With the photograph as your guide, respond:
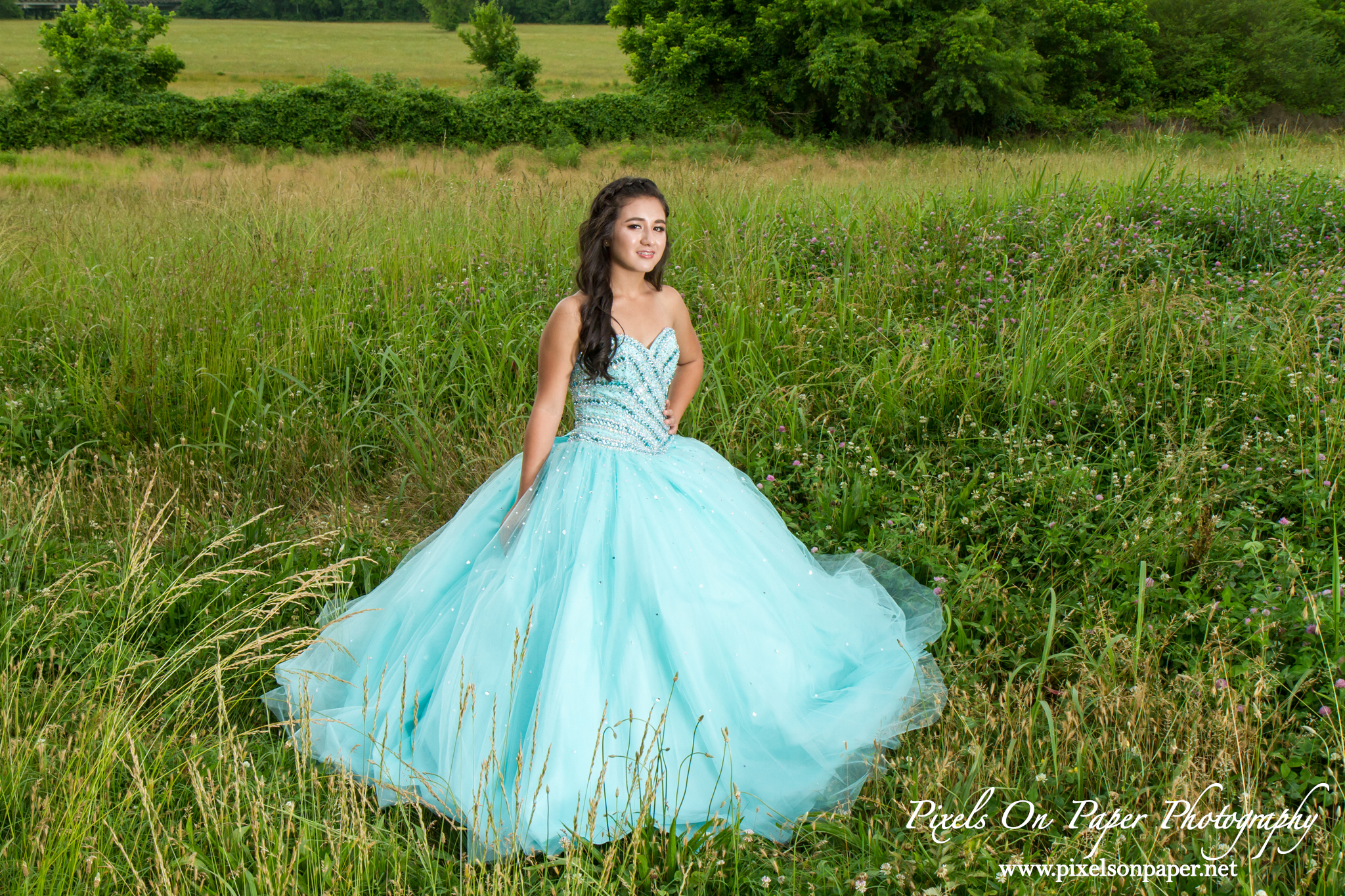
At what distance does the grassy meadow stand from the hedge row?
16.9 meters

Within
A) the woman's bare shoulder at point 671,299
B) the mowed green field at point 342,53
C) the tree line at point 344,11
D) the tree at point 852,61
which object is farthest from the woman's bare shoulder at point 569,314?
the tree line at point 344,11

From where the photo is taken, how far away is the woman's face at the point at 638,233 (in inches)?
112

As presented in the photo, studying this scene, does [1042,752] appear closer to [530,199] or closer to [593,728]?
[593,728]

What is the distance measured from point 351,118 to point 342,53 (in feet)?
112

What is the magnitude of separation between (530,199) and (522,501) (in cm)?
476

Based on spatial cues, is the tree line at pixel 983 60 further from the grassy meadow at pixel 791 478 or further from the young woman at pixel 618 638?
the young woman at pixel 618 638

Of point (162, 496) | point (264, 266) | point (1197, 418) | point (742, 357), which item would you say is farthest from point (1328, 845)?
point (264, 266)

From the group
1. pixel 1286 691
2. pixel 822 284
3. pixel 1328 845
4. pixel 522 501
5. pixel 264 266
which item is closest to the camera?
pixel 1328 845

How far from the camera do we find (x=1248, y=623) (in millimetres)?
2463

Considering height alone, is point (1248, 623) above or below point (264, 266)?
below

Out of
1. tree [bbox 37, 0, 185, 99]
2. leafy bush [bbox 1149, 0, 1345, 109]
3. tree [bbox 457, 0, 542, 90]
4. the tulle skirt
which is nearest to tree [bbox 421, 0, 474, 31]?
tree [bbox 37, 0, 185, 99]

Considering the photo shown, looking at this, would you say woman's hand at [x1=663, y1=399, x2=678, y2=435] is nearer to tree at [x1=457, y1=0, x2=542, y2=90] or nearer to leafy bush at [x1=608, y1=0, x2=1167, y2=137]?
leafy bush at [x1=608, y1=0, x2=1167, y2=137]

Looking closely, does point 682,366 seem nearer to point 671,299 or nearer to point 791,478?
point 671,299

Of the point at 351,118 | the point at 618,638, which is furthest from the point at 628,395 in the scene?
the point at 351,118
